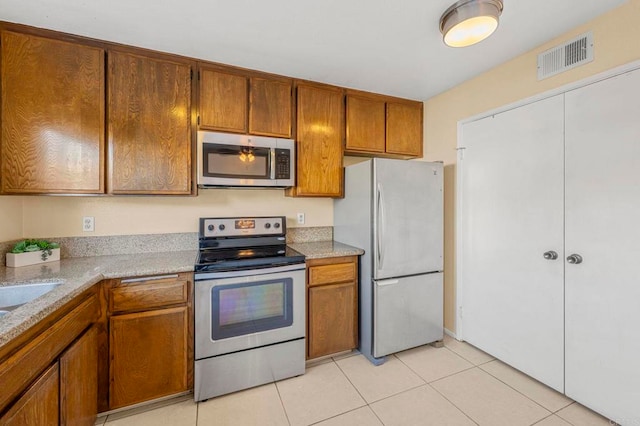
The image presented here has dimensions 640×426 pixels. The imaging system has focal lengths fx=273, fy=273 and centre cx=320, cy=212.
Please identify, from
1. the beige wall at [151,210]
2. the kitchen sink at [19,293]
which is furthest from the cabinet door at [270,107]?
the kitchen sink at [19,293]

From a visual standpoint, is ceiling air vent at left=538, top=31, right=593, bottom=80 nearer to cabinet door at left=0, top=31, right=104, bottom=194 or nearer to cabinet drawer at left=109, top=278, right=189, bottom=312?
cabinet drawer at left=109, top=278, right=189, bottom=312

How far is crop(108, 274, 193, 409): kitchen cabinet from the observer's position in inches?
64.4

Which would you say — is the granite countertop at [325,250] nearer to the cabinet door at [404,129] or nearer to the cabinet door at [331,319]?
the cabinet door at [331,319]

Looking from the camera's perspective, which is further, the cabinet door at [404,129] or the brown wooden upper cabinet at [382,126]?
the cabinet door at [404,129]

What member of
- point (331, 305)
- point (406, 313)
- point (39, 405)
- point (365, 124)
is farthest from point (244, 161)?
point (406, 313)

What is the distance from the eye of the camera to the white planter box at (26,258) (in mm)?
1707

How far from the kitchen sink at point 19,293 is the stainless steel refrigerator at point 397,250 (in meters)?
1.98

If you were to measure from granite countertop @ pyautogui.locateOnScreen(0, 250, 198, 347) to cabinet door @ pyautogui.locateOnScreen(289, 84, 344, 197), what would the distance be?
44.4 inches

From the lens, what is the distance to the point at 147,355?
5.57ft

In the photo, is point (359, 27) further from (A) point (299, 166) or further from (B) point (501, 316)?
(B) point (501, 316)

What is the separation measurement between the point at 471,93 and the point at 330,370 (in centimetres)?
262

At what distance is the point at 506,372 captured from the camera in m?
2.10

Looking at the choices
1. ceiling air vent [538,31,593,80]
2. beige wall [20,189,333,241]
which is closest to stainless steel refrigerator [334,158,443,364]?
beige wall [20,189,333,241]

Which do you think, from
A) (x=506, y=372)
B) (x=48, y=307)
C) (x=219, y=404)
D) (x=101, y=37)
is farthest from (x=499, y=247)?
(x=101, y=37)
